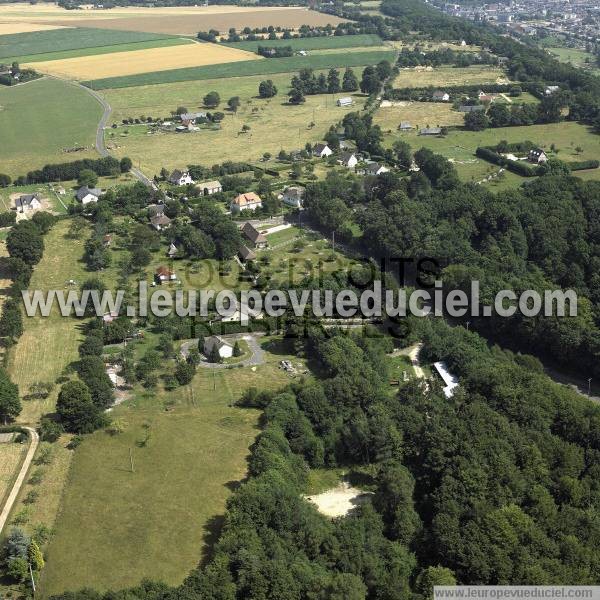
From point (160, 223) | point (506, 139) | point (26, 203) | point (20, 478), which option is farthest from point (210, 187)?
point (20, 478)

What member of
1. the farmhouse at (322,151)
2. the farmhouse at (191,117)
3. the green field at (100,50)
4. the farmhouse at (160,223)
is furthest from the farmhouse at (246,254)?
the green field at (100,50)

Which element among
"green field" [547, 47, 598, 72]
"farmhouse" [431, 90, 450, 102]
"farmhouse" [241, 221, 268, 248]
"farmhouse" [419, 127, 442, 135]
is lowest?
"farmhouse" [241, 221, 268, 248]

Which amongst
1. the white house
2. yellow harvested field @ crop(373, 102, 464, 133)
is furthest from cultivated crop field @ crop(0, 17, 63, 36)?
the white house

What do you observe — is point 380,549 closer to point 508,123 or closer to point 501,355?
point 501,355

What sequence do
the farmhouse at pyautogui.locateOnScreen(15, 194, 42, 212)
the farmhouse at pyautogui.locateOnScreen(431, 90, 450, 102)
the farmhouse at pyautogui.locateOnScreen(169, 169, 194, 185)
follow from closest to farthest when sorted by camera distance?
the farmhouse at pyautogui.locateOnScreen(15, 194, 42, 212) < the farmhouse at pyautogui.locateOnScreen(169, 169, 194, 185) < the farmhouse at pyautogui.locateOnScreen(431, 90, 450, 102)

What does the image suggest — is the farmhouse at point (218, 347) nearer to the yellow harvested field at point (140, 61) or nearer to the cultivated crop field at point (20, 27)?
the yellow harvested field at point (140, 61)

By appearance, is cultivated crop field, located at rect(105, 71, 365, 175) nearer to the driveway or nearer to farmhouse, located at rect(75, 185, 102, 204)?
farmhouse, located at rect(75, 185, 102, 204)
